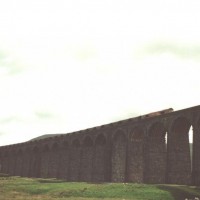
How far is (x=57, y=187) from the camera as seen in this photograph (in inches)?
1183

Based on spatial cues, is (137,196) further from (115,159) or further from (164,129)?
(115,159)

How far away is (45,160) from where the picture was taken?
64.2 metres

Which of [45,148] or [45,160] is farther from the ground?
[45,148]

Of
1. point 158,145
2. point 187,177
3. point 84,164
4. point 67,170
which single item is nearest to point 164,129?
point 158,145

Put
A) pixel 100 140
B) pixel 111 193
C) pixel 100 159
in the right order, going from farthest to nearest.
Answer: pixel 100 140 < pixel 100 159 < pixel 111 193

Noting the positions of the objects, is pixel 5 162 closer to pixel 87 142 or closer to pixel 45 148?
pixel 45 148

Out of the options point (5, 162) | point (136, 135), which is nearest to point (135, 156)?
point (136, 135)

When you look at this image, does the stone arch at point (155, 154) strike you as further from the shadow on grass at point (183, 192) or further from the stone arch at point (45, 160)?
the stone arch at point (45, 160)

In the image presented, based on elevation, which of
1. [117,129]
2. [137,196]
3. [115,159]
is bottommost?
[137,196]

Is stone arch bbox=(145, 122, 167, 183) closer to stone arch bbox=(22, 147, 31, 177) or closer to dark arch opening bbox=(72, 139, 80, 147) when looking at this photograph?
dark arch opening bbox=(72, 139, 80, 147)

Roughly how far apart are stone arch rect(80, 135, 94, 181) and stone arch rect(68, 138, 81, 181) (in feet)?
3.50

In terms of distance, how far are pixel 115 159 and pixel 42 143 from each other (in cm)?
2542

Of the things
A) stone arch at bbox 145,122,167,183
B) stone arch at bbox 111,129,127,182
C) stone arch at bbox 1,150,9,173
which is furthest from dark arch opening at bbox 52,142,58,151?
stone arch at bbox 145,122,167,183

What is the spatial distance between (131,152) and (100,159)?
294 inches
